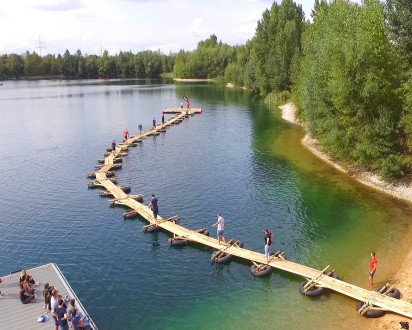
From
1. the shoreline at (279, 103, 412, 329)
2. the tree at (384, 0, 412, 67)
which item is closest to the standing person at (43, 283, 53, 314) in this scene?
the shoreline at (279, 103, 412, 329)

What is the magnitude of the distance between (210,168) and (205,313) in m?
30.6

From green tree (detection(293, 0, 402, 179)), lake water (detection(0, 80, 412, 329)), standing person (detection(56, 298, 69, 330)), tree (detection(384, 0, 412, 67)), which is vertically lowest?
lake water (detection(0, 80, 412, 329))

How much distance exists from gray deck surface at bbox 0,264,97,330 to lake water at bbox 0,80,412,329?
6.74ft

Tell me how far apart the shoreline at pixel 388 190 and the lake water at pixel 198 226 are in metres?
0.71

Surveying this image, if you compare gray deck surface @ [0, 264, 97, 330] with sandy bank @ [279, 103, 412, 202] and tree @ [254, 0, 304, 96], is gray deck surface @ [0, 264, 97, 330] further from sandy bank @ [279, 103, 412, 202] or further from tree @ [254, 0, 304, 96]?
tree @ [254, 0, 304, 96]

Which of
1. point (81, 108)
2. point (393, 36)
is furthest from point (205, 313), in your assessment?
point (81, 108)


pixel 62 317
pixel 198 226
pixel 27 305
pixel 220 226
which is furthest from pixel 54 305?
pixel 198 226

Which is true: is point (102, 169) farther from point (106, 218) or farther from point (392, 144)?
point (392, 144)

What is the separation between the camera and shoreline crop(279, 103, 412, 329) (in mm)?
22000

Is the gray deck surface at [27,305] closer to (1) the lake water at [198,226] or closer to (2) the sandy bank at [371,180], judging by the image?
(1) the lake water at [198,226]

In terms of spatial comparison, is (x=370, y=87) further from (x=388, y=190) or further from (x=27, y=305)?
(x=27, y=305)

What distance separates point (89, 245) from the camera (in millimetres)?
32125

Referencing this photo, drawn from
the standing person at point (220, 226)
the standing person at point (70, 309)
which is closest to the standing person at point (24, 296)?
the standing person at point (70, 309)

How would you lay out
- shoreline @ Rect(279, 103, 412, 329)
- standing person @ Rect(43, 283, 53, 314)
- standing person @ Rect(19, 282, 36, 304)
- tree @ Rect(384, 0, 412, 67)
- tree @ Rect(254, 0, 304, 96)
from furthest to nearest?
tree @ Rect(254, 0, 304, 96) < tree @ Rect(384, 0, 412, 67) < standing person @ Rect(19, 282, 36, 304) < shoreline @ Rect(279, 103, 412, 329) < standing person @ Rect(43, 283, 53, 314)
